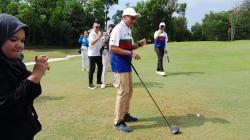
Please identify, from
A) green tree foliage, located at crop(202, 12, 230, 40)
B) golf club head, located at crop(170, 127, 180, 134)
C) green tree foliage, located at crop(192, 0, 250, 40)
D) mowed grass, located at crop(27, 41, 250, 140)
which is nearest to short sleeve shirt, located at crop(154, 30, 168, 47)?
mowed grass, located at crop(27, 41, 250, 140)

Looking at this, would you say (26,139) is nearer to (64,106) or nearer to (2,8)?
(64,106)

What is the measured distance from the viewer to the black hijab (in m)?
3.32

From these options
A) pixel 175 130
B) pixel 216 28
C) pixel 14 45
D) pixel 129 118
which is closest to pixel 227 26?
pixel 216 28

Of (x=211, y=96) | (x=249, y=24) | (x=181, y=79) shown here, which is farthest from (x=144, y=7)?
(x=211, y=96)

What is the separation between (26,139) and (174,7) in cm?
6535

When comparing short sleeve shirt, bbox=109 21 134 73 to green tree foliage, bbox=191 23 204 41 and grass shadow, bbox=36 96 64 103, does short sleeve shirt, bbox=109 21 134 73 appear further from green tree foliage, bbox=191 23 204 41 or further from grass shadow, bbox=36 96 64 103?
green tree foliage, bbox=191 23 204 41

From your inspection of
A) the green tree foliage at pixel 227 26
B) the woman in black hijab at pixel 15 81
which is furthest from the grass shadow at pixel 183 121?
the green tree foliage at pixel 227 26

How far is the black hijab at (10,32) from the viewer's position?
10.9 feet

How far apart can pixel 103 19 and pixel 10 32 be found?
5395cm

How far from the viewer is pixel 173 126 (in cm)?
801

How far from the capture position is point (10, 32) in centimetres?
335

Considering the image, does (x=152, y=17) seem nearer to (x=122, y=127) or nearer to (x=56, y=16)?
(x=56, y=16)

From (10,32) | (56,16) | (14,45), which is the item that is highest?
(56,16)

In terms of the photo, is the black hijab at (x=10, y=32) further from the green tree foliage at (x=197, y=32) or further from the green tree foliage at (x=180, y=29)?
the green tree foliage at (x=197, y=32)
